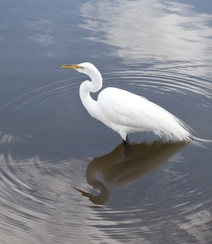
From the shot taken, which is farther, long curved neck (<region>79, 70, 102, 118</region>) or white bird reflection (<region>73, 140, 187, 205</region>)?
long curved neck (<region>79, 70, 102, 118</region>)

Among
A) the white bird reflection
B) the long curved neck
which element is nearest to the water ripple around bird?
the white bird reflection

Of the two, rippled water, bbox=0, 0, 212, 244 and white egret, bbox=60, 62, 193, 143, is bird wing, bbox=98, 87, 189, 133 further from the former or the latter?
rippled water, bbox=0, 0, 212, 244

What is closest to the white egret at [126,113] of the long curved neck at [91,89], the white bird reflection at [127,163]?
the long curved neck at [91,89]

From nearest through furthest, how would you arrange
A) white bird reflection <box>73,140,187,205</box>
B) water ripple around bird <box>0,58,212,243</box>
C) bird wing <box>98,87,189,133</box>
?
water ripple around bird <box>0,58,212,243</box> → white bird reflection <box>73,140,187,205</box> → bird wing <box>98,87,189,133</box>

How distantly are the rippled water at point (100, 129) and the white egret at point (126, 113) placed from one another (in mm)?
203

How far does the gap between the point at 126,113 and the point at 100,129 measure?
58cm

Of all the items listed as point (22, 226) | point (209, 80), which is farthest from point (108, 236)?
point (209, 80)

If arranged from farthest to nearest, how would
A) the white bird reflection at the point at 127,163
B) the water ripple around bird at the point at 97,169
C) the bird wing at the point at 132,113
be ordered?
the bird wing at the point at 132,113 < the white bird reflection at the point at 127,163 < the water ripple around bird at the point at 97,169

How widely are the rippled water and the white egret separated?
0.66 feet

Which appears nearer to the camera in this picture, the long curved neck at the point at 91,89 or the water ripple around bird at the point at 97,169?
the water ripple around bird at the point at 97,169

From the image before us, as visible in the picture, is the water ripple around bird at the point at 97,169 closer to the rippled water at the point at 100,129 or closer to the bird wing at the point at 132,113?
the rippled water at the point at 100,129

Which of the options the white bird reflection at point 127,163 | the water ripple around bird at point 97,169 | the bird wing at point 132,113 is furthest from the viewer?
the bird wing at point 132,113

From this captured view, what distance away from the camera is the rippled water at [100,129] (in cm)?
432

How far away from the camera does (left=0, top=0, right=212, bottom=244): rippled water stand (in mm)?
4324
